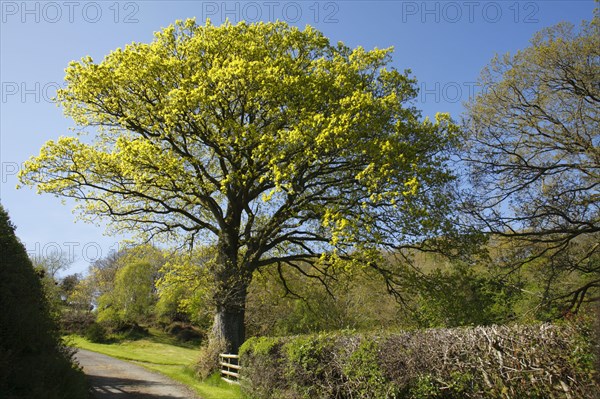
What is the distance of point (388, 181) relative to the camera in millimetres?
14172

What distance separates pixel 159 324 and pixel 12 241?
44.0 meters

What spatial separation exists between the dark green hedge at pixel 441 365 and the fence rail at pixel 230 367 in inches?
110

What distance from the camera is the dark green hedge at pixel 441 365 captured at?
23.1 ft

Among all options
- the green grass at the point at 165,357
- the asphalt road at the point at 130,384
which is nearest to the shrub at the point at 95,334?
the green grass at the point at 165,357

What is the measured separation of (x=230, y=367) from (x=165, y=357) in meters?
18.2

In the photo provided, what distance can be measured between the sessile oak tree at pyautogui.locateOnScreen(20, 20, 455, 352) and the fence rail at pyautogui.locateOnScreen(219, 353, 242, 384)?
654 mm

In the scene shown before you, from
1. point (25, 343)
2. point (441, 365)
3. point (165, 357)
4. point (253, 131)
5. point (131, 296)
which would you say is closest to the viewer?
point (25, 343)

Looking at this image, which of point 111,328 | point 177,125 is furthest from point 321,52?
point 111,328

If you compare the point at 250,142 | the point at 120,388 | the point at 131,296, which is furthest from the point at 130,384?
the point at 131,296

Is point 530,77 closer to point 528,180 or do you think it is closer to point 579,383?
point 528,180

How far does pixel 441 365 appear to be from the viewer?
8766 mm

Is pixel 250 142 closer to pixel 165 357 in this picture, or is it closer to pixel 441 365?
pixel 441 365

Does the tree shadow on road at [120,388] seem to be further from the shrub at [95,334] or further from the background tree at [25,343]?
the shrub at [95,334]

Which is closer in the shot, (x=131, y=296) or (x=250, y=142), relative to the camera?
(x=250, y=142)
